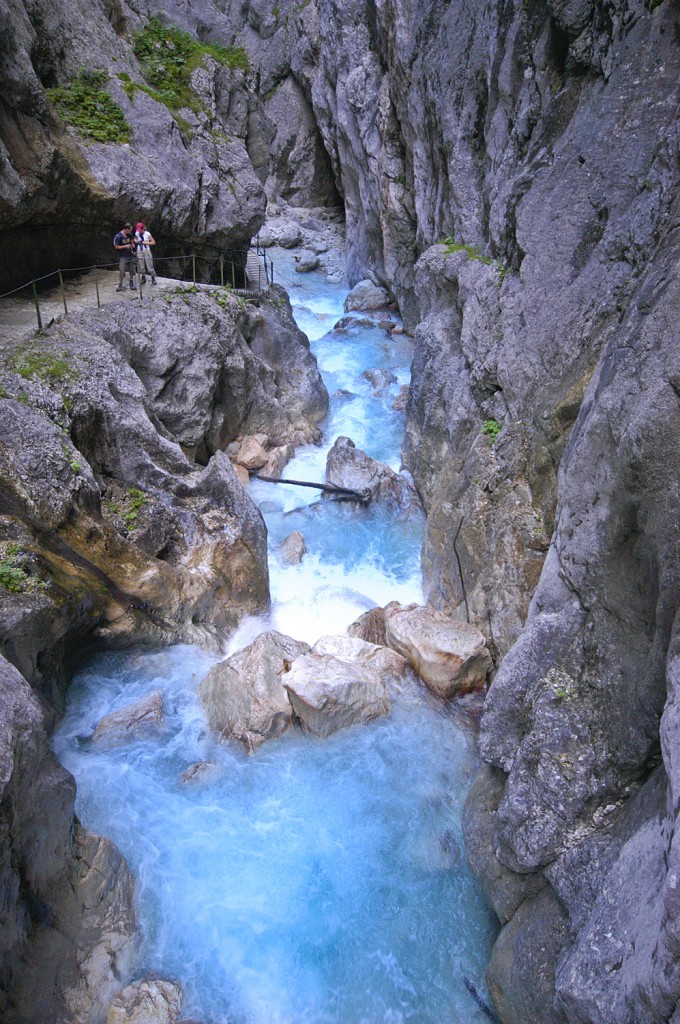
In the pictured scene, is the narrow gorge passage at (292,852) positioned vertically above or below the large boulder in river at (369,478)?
below

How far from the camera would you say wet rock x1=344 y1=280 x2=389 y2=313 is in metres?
27.1

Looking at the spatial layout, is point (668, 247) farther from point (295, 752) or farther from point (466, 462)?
point (295, 752)

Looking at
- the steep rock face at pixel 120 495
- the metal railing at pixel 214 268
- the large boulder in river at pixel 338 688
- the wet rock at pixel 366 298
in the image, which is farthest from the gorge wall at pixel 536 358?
the wet rock at pixel 366 298

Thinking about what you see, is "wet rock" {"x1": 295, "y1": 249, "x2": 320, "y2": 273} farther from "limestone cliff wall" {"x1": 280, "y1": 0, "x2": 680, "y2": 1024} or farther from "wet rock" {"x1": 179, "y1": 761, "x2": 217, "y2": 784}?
"wet rock" {"x1": 179, "y1": 761, "x2": 217, "y2": 784}

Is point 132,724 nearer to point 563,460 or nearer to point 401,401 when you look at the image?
point 563,460

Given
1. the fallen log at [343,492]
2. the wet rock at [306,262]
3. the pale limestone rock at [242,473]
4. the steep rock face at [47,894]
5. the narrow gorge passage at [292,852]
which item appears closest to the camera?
the steep rock face at [47,894]

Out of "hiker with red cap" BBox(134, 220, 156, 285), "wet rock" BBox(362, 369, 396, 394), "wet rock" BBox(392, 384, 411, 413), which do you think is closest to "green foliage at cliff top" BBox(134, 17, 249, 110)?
"hiker with red cap" BBox(134, 220, 156, 285)

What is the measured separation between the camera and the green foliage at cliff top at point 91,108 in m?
14.8

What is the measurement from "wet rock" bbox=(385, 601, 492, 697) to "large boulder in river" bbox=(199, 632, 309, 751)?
2.09 meters

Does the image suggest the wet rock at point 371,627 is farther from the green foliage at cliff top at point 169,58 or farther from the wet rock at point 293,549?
the green foliage at cliff top at point 169,58

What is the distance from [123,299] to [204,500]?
19.2 feet

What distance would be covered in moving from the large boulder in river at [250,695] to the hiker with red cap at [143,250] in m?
10.1

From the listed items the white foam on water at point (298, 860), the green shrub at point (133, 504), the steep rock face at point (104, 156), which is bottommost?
the white foam on water at point (298, 860)

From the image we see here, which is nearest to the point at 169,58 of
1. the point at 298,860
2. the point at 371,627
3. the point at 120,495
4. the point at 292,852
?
the point at 120,495
